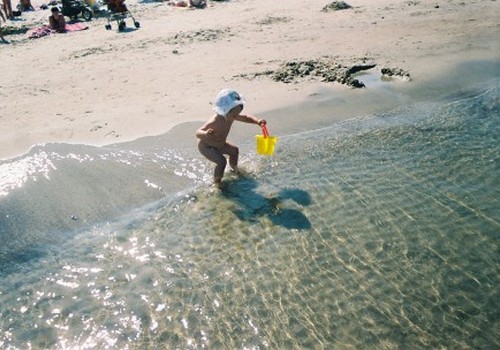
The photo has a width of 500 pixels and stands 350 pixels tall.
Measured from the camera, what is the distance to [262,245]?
14.8 feet

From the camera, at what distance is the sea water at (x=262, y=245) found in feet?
11.6

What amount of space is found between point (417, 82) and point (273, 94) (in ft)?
9.03

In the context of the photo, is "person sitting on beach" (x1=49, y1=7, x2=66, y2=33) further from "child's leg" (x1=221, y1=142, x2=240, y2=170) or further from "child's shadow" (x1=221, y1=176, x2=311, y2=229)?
"child's shadow" (x1=221, y1=176, x2=311, y2=229)

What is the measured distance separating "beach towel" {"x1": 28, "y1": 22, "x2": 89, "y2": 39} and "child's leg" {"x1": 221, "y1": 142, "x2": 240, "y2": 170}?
408 inches

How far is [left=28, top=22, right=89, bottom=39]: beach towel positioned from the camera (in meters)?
13.5

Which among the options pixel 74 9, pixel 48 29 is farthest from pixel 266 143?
pixel 74 9

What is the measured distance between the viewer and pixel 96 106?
761 cm

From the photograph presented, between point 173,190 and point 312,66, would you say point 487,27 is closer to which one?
point 312,66

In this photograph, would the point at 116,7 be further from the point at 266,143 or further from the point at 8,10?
the point at 266,143

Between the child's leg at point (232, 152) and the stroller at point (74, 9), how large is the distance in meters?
12.5

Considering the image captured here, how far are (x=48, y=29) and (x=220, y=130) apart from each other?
1093cm

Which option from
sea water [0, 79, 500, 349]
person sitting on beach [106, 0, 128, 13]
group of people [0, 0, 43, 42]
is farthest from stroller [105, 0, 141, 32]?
sea water [0, 79, 500, 349]

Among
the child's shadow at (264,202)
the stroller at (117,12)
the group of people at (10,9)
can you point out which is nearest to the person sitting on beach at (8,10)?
the group of people at (10,9)

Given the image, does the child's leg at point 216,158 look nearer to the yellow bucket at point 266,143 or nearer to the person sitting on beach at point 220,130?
the person sitting on beach at point 220,130
